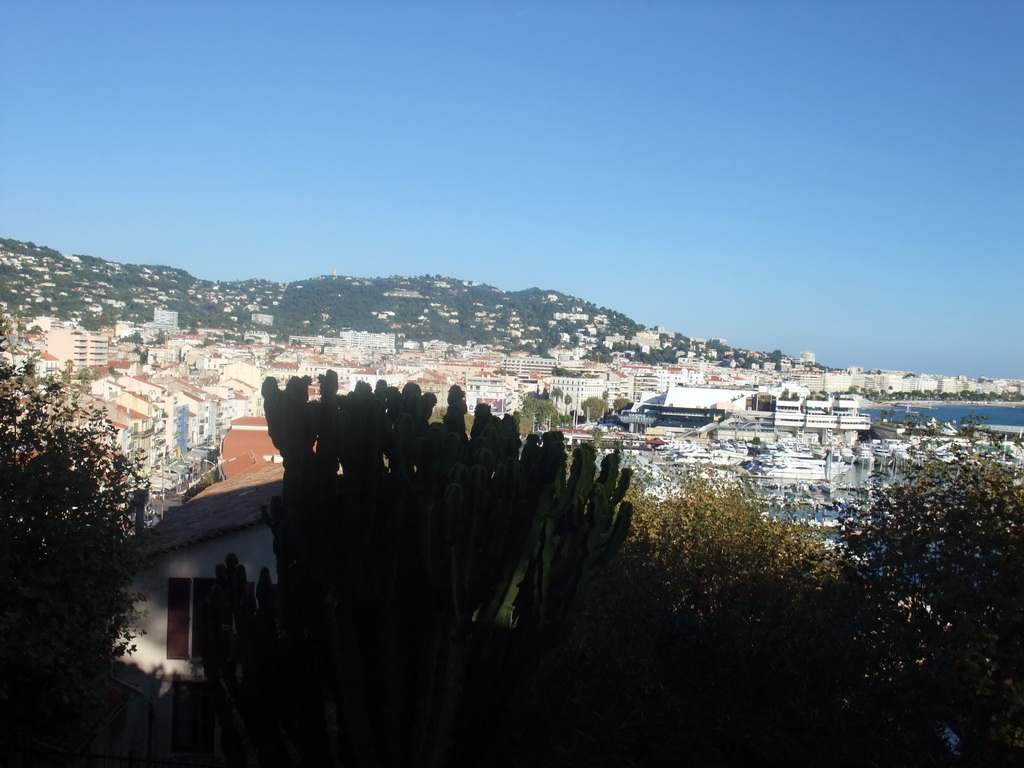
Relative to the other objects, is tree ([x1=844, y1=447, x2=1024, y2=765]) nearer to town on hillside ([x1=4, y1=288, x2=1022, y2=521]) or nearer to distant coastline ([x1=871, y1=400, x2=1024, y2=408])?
town on hillside ([x1=4, y1=288, x2=1022, y2=521])

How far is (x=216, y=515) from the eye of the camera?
9820mm

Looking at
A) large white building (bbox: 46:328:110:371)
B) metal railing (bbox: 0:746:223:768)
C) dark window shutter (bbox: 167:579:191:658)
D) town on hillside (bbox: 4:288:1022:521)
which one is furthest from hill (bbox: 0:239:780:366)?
metal railing (bbox: 0:746:223:768)

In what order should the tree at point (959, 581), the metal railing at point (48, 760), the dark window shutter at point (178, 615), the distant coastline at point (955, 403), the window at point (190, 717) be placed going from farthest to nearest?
the distant coastline at point (955, 403) → the dark window shutter at point (178, 615) → the window at point (190, 717) → the tree at point (959, 581) → the metal railing at point (48, 760)

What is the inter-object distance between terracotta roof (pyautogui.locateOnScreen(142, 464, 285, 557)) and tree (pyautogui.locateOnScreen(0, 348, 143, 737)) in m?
0.60

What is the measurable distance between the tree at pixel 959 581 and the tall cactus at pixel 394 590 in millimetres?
2326

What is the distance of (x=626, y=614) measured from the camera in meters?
6.08

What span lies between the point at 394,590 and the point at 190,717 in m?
4.36

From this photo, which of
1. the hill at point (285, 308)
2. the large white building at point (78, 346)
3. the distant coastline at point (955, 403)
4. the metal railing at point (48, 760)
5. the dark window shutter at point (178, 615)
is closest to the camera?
the metal railing at point (48, 760)

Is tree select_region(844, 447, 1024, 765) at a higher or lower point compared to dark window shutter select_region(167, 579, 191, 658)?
higher

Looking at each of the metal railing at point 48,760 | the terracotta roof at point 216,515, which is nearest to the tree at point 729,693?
the metal railing at point 48,760

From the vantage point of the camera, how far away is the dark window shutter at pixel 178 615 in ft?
28.6

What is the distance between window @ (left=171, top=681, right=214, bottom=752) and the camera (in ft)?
28.1

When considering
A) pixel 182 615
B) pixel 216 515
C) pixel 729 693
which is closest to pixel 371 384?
pixel 216 515

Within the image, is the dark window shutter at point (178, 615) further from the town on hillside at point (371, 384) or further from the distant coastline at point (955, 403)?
the distant coastline at point (955, 403)
